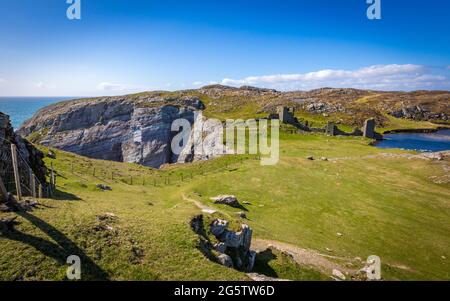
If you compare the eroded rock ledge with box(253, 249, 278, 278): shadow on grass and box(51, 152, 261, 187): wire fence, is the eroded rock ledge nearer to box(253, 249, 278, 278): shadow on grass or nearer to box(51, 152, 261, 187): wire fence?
box(51, 152, 261, 187): wire fence

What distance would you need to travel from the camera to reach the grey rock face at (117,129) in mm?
128375

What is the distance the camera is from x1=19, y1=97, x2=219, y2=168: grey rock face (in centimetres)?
12838

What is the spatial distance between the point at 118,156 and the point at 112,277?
13360 cm

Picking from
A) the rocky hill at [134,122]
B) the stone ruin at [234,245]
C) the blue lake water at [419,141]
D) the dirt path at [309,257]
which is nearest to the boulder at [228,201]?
the dirt path at [309,257]

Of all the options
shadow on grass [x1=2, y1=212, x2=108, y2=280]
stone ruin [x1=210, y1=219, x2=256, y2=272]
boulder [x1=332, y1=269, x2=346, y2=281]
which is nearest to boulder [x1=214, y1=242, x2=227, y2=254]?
stone ruin [x1=210, y1=219, x2=256, y2=272]

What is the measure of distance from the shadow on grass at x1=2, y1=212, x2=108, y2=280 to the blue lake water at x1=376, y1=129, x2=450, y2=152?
121461 mm

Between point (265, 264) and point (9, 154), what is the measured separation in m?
25.0

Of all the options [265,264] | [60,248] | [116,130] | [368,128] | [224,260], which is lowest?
[265,264]

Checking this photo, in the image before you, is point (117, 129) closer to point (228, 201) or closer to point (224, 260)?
point (228, 201)

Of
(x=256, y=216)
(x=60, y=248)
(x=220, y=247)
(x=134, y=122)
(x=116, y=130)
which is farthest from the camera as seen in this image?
(x=116, y=130)

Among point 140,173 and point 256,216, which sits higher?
point 140,173

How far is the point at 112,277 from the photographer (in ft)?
45.1

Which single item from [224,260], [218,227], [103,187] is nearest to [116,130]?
[103,187]

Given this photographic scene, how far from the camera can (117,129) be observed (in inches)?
5546
